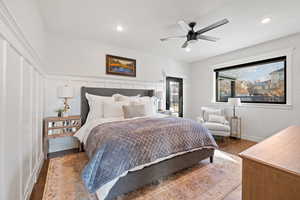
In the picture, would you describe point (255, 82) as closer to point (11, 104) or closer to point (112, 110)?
point (112, 110)

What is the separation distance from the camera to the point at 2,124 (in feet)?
3.07

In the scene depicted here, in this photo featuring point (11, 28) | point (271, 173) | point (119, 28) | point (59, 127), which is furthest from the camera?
point (119, 28)

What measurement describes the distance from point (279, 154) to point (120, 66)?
3.63 meters

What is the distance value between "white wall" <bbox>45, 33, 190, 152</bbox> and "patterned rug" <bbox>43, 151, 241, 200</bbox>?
1126 millimetres

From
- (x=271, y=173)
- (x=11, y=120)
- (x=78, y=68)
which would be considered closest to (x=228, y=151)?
(x=271, y=173)

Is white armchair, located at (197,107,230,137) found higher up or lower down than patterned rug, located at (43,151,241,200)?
higher up

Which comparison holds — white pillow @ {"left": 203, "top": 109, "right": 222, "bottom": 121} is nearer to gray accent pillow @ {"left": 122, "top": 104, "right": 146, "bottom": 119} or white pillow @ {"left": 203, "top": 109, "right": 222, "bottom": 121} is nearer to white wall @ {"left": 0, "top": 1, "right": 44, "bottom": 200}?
gray accent pillow @ {"left": 122, "top": 104, "right": 146, "bottom": 119}

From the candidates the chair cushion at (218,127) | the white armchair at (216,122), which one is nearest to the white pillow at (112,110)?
the white armchair at (216,122)

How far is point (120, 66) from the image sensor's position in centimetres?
376

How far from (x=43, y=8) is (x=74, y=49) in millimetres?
1063

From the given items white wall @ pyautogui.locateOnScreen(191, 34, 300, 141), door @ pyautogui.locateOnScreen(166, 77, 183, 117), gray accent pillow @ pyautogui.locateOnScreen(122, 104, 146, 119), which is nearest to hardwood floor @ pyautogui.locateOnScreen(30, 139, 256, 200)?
white wall @ pyautogui.locateOnScreen(191, 34, 300, 141)

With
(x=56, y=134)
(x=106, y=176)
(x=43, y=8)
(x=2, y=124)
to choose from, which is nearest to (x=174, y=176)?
(x=106, y=176)

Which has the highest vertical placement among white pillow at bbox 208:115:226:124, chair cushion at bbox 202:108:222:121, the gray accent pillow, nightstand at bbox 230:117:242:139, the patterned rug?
the gray accent pillow

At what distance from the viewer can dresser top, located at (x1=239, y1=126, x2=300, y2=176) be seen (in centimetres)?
73
